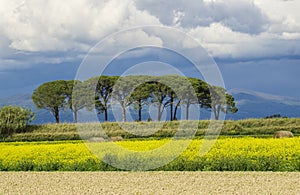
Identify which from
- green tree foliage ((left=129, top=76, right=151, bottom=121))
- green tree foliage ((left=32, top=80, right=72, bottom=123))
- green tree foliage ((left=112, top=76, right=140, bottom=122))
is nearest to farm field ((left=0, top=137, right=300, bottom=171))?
green tree foliage ((left=112, top=76, right=140, bottom=122))

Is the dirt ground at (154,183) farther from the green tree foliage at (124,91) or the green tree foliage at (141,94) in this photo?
the green tree foliage at (141,94)

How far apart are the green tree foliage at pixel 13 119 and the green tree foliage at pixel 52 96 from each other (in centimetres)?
1077

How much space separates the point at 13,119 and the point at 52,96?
11999 millimetres

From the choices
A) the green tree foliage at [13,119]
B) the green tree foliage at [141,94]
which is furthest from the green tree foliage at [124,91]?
the green tree foliage at [13,119]

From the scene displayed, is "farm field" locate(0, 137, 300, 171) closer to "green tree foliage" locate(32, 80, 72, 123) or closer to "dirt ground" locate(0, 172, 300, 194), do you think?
"dirt ground" locate(0, 172, 300, 194)

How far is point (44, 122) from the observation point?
29500 mm

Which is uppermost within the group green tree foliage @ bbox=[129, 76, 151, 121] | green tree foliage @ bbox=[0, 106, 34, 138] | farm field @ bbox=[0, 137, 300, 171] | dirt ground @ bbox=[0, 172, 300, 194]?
green tree foliage @ bbox=[129, 76, 151, 121]

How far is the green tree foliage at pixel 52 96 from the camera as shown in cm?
4025

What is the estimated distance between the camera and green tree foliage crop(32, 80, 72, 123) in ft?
132

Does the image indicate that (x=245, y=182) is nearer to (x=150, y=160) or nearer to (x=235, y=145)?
(x=150, y=160)

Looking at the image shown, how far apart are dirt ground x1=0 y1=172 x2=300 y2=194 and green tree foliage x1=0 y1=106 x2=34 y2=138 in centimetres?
1616

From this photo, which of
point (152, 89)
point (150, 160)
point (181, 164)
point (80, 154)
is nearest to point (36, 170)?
point (80, 154)

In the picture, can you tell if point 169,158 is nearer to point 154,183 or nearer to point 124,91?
point 154,183

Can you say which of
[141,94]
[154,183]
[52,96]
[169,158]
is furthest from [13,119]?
[154,183]
